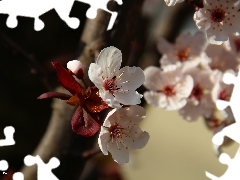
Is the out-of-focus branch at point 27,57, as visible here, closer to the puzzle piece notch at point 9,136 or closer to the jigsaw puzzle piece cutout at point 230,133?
the puzzle piece notch at point 9,136

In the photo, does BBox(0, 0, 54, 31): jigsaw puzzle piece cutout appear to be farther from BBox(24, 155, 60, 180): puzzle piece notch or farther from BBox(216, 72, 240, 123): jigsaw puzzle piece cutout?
BBox(216, 72, 240, 123): jigsaw puzzle piece cutout

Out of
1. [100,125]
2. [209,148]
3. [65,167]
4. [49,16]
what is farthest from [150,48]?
[209,148]

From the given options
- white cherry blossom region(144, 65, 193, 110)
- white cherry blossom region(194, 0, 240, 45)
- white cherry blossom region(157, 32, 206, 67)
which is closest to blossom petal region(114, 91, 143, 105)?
white cherry blossom region(194, 0, 240, 45)

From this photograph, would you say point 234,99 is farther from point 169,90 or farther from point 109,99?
point 109,99

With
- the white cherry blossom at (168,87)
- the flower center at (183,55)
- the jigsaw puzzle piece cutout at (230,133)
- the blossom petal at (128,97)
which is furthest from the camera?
the flower center at (183,55)

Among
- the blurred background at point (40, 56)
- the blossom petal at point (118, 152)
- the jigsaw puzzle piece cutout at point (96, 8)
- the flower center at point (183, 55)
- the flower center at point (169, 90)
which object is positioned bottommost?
the blurred background at point (40, 56)

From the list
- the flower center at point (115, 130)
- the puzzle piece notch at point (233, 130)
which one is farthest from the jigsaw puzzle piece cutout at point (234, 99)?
the flower center at point (115, 130)

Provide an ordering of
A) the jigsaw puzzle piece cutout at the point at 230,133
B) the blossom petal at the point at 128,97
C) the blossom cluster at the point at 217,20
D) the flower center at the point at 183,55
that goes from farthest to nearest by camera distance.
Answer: the flower center at the point at 183,55
the jigsaw puzzle piece cutout at the point at 230,133
the blossom cluster at the point at 217,20
the blossom petal at the point at 128,97
